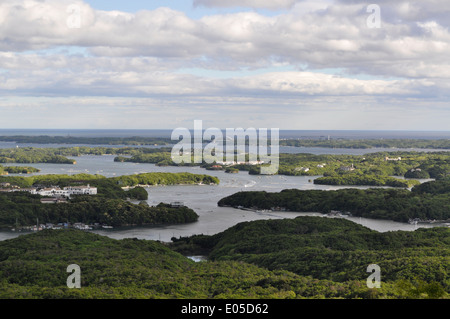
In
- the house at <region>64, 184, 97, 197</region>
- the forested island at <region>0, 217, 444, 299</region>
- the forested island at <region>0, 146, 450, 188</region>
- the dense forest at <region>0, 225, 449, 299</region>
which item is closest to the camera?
the dense forest at <region>0, 225, 449, 299</region>

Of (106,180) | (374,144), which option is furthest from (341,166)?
(374,144)

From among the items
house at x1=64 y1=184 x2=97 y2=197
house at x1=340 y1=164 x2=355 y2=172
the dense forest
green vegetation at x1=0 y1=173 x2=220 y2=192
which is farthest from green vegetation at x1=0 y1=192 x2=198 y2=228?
house at x1=340 y1=164 x2=355 y2=172

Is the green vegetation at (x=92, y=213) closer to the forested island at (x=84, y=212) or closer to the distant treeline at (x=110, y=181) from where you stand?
the forested island at (x=84, y=212)

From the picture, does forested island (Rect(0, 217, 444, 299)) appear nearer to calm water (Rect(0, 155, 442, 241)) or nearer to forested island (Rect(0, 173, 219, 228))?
calm water (Rect(0, 155, 442, 241))

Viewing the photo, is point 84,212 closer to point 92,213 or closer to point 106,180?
point 92,213
